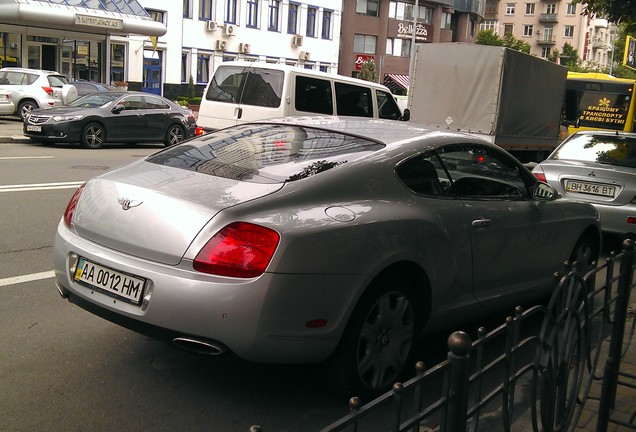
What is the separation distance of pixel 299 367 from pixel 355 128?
1605 millimetres

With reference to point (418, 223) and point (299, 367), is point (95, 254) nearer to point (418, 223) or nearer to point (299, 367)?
point (299, 367)

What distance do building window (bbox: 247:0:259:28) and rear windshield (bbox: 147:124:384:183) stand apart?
39672mm

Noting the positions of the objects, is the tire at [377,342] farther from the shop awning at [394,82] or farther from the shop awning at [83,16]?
the shop awning at [394,82]

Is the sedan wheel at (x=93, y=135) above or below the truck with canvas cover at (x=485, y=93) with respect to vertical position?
below

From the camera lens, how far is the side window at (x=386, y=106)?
1312 cm

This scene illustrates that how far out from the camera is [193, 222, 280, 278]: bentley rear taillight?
133 inches

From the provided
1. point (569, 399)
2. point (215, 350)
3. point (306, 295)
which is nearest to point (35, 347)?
point (215, 350)

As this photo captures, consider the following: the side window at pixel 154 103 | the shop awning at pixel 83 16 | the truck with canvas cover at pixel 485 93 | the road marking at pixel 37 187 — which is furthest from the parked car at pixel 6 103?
the truck with canvas cover at pixel 485 93

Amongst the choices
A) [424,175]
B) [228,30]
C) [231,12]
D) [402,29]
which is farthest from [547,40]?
[424,175]

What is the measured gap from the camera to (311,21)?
47750 mm

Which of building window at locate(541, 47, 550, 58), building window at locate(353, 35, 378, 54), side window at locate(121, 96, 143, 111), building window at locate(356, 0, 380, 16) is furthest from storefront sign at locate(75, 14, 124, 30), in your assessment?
building window at locate(541, 47, 550, 58)

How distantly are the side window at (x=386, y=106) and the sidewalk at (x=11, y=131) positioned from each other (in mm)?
9377

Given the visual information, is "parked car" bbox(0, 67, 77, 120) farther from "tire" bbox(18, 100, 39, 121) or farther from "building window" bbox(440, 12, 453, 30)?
"building window" bbox(440, 12, 453, 30)

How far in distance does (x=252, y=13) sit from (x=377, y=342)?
41519mm
